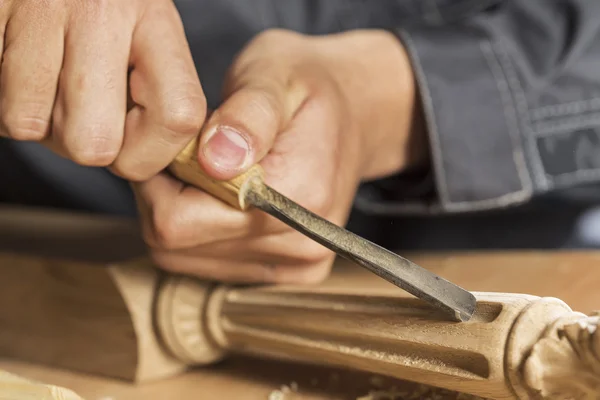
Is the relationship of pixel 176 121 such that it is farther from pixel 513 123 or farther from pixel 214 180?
pixel 513 123

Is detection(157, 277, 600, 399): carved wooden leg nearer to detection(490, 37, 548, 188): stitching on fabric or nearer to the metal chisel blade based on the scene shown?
the metal chisel blade

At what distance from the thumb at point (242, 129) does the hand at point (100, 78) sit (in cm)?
2

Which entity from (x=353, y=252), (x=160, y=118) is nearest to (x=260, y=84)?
(x=160, y=118)

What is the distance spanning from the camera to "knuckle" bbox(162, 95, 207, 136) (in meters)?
0.61

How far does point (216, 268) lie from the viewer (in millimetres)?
734

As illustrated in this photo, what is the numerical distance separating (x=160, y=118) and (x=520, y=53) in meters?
0.52

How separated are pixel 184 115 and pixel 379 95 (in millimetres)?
336

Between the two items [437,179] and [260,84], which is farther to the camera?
[437,179]

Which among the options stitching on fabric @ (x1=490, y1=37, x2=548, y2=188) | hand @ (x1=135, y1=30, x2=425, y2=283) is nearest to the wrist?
hand @ (x1=135, y1=30, x2=425, y2=283)

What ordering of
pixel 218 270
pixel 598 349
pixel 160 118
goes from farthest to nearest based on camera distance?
pixel 218 270
pixel 160 118
pixel 598 349

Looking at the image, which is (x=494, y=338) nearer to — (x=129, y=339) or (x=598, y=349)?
(x=598, y=349)

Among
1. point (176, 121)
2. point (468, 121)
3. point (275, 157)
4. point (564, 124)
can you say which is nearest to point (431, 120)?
point (468, 121)

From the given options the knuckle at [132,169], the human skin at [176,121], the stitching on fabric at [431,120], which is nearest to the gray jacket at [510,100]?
the stitching on fabric at [431,120]

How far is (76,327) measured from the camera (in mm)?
797
